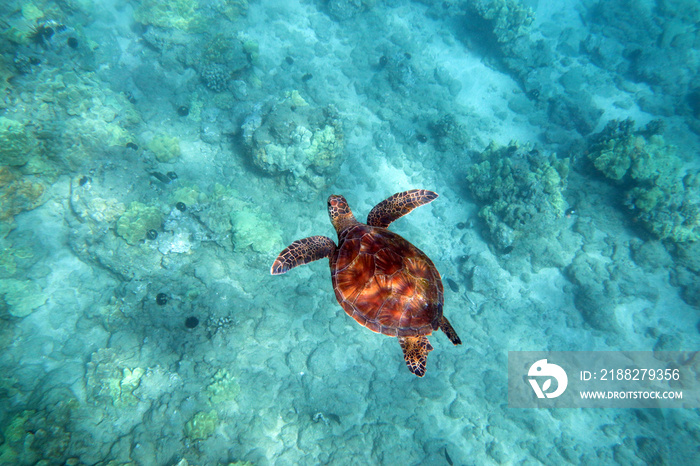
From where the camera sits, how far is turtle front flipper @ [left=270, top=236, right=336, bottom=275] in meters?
5.64

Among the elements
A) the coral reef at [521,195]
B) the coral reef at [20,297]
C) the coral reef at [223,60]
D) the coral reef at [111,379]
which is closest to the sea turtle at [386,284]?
the coral reef at [111,379]

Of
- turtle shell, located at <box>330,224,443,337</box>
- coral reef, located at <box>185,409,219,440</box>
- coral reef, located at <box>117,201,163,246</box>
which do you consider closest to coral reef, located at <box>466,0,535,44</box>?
turtle shell, located at <box>330,224,443,337</box>

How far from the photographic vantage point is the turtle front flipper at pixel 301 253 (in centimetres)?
564

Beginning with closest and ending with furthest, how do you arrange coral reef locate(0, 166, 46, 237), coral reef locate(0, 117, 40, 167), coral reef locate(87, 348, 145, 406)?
coral reef locate(87, 348, 145, 406) < coral reef locate(0, 117, 40, 167) < coral reef locate(0, 166, 46, 237)

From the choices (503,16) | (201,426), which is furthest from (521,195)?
(201,426)

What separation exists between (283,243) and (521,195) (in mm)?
10279

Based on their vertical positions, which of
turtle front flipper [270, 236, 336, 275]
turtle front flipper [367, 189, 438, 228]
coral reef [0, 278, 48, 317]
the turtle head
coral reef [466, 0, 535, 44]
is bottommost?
coral reef [0, 278, 48, 317]

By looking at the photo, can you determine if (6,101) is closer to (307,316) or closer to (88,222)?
(88,222)

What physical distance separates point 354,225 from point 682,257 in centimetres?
1567

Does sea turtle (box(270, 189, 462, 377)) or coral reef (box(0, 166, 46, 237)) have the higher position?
sea turtle (box(270, 189, 462, 377))

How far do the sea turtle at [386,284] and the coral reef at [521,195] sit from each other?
25.8ft

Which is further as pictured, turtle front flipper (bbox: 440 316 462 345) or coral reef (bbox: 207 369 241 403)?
coral reef (bbox: 207 369 241 403)

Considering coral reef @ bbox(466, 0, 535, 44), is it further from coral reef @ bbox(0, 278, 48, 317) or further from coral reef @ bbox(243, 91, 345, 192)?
coral reef @ bbox(0, 278, 48, 317)

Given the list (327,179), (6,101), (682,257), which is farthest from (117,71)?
(682,257)
